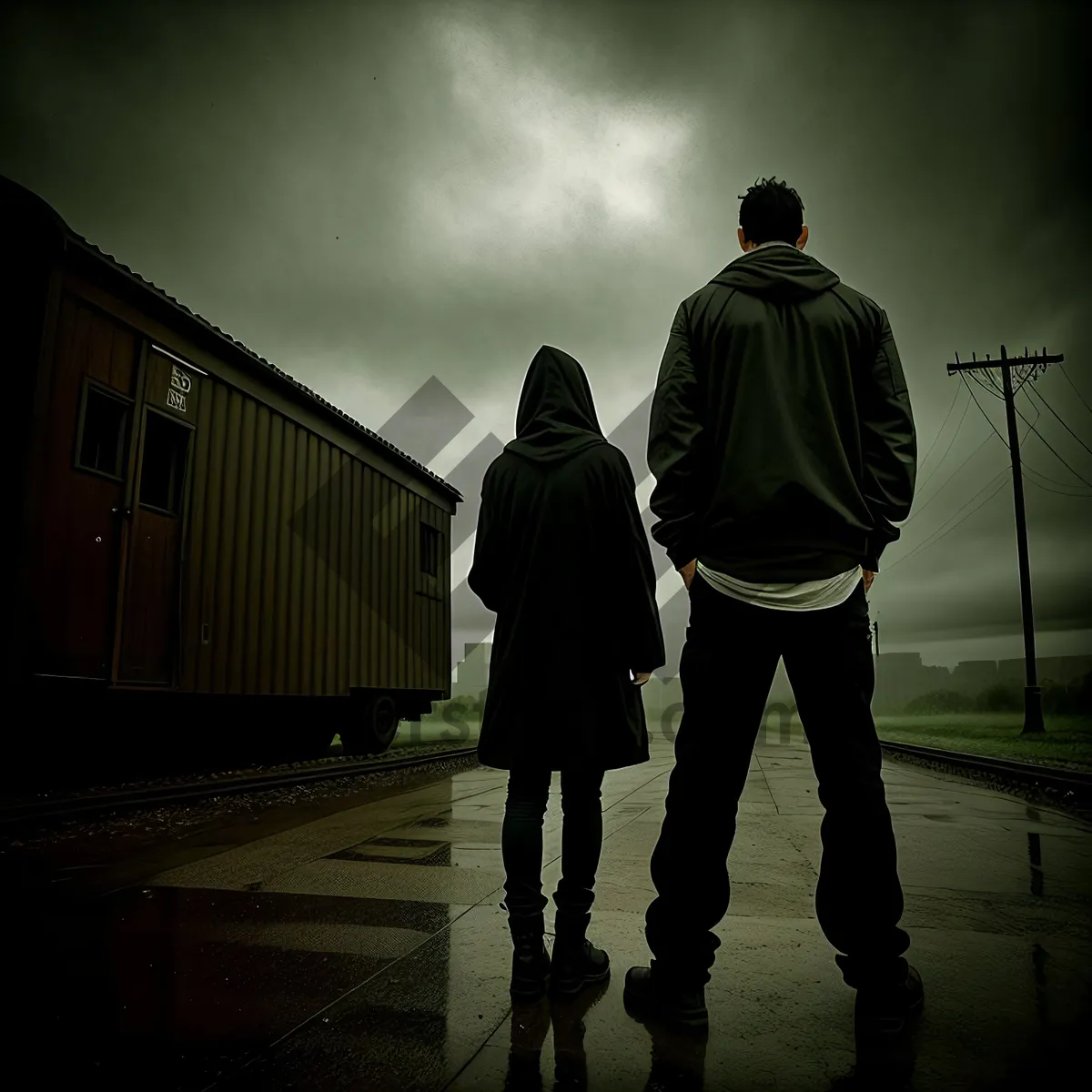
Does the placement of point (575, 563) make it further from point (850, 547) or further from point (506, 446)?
point (850, 547)

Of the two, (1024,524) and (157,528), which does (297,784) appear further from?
(1024,524)

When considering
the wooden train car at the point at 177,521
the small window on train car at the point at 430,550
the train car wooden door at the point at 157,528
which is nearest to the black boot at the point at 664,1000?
the wooden train car at the point at 177,521

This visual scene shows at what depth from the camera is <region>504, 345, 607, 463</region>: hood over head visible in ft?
7.70

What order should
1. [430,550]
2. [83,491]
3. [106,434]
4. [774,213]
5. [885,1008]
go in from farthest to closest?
[430,550], [106,434], [83,491], [774,213], [885,1008]

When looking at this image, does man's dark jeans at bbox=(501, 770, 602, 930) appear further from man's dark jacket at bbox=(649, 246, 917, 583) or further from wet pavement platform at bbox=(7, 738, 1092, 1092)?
man's dark jacket at bbox=(649, 246, 917, 583)

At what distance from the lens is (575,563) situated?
2.21 m

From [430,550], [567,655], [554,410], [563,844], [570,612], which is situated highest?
[430,550]

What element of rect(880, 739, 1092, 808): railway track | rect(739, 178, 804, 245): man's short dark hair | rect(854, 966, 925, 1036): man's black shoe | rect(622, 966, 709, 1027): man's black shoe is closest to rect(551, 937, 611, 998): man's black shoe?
rect(622, 966, 709, 1027): man's black shoe

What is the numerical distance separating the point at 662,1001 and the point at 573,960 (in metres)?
0.29

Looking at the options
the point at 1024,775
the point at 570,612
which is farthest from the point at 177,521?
the point at 1024,775

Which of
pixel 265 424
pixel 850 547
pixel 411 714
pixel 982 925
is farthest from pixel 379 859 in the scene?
pixel 411 714

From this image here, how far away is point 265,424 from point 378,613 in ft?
11.6

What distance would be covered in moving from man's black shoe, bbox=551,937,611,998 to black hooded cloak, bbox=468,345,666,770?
45 cm

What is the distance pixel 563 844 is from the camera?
206 cm
